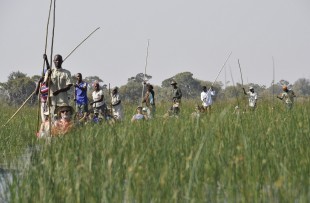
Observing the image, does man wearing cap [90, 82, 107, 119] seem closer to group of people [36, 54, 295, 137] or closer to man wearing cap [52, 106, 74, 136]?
group of people [36, 54, 295, 137]

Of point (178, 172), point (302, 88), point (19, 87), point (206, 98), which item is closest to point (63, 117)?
point (178, 172)

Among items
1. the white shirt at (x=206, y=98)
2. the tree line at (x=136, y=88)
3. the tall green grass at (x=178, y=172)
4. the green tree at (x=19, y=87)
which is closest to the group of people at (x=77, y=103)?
the white shirt at (x=206, y=98)

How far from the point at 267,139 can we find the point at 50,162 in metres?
1.97

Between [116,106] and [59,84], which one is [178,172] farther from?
[116,106]

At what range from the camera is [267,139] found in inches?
178

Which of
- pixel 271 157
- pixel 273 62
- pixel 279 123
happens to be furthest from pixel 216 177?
pixel 273 62

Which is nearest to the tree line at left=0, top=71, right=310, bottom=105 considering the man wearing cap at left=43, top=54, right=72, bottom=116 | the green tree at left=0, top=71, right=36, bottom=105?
the green tree at left=0, top=71, right=36, bottom=105

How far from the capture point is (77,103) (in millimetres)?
10969

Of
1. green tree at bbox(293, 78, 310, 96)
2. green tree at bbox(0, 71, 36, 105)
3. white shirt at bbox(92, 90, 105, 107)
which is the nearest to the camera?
white shirt at bbox(92, 90, 105, 107)

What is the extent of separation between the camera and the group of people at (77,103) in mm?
6613

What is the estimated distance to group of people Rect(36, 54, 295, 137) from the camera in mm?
6613

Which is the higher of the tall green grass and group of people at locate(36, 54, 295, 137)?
group of people at locate(36, 54, 295, 137)

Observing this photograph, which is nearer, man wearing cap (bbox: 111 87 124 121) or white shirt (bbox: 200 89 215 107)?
man wearing cap (bbox: 111 87 124 121)

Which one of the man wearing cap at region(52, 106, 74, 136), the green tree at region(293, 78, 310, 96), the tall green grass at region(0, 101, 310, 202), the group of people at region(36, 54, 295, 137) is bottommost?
the tall green grass at region(0, 101, 310, 202)
